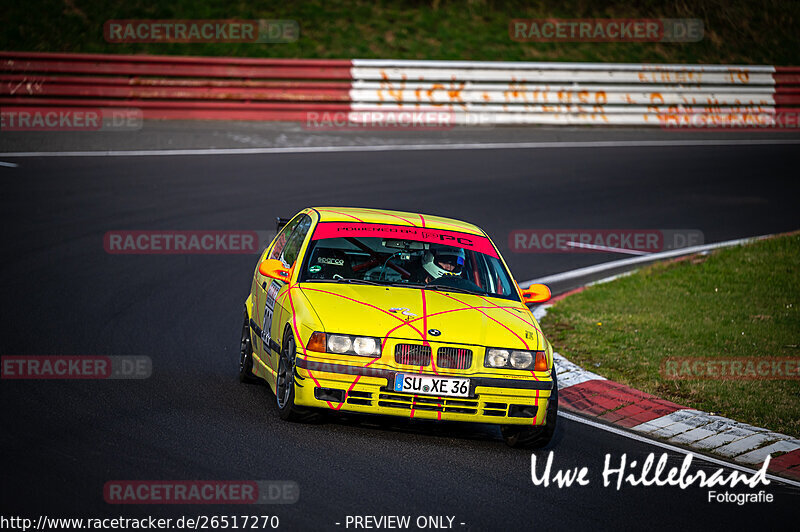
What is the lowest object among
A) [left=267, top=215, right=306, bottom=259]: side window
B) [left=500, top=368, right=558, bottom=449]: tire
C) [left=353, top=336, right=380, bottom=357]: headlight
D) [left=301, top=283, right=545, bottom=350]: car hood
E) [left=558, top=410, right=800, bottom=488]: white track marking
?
[left=558, top=410, right=800, bottom=488]: white track marking

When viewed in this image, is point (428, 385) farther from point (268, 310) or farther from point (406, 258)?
point (268, 310)

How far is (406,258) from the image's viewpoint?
855 centimetres

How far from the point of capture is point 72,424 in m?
7.18

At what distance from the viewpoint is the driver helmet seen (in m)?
8.52

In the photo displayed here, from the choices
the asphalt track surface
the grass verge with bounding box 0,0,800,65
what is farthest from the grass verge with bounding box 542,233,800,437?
the grass verge with bounding box 0,0,800,65

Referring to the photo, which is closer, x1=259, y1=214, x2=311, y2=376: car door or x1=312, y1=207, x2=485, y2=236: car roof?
x1=259, y1=214, x2=311, y2=376: car door

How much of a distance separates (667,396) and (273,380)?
3.62 m

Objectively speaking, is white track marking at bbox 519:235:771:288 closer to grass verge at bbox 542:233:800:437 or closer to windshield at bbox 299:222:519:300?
grass verge at bbox 542:233:800:437

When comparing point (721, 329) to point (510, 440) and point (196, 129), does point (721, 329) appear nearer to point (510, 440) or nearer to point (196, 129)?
point (510, 440)

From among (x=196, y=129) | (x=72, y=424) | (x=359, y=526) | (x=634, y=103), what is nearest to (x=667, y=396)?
(x=359, y=526)

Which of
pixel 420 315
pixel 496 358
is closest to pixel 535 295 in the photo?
pixel 496 358

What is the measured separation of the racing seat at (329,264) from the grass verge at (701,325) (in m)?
3.00

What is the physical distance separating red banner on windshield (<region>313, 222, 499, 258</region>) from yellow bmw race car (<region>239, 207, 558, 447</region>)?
0.02 metres

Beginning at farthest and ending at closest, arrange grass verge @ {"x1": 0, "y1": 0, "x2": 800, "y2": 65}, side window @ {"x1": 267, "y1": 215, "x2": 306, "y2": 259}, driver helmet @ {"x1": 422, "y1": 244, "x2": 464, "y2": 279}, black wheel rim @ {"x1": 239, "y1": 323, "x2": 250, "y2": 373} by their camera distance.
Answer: grass verge @ {"x1": 0, "y1": 0, "x2": 800, "y2": 65}, side window @ {"x1": 267, "y1": 215, "x2": 306, "y2": 259}, black wheel rim @ {"x1": 239, "y1": 323, "x2": 250, "y2": 373}, driver helmet @ {"x1": 422, "y1": 244, "x2": 464, "y2": 279}
